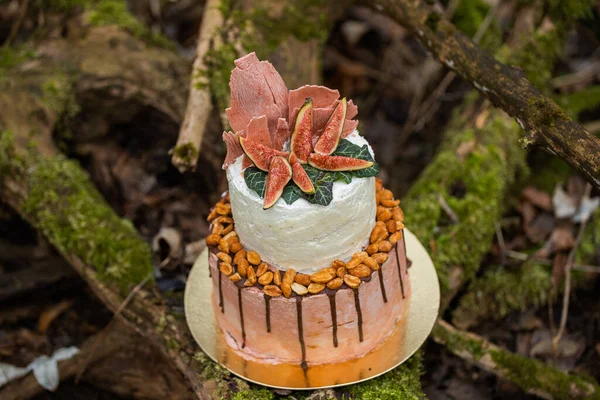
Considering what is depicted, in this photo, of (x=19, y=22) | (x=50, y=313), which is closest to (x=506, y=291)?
(x=50, y=313)

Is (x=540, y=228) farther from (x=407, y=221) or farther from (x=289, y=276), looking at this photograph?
(x=289, y=276)

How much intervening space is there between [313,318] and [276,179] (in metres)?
0.57

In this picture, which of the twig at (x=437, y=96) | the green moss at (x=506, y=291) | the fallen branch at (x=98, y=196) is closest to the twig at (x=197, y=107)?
the fallen branch at (x=98, y=196)

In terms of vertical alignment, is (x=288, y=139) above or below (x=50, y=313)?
above

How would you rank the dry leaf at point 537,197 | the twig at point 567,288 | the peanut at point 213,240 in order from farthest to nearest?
the dry leaf at point 537,197
the twig at point 567,288
the peanut at point 213,240

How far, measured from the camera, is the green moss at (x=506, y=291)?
3.73 m

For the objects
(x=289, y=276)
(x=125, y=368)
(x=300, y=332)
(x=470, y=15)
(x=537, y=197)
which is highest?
(x=470, y=15)

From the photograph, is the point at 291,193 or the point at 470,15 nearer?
the point at 291,193

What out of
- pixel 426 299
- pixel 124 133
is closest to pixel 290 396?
pixel 426 299

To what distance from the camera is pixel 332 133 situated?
2490 mm

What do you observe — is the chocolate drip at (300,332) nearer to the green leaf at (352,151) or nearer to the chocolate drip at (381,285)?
the chocolate drip at (381,285)

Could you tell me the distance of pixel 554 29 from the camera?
177 inches

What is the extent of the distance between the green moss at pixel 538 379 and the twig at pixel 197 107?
5.58 ft

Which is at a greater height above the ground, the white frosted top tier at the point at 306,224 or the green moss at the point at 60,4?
the white frosted top tier at the point at 306,224
